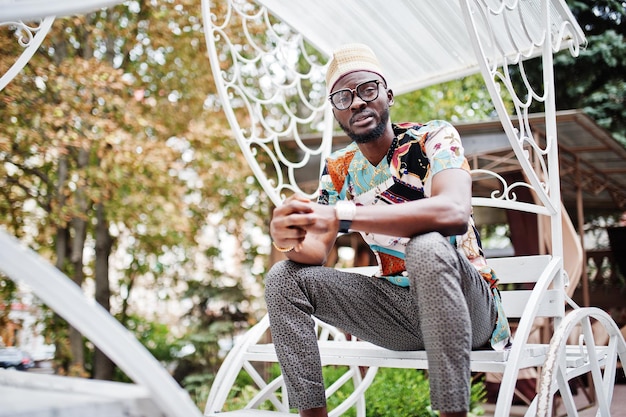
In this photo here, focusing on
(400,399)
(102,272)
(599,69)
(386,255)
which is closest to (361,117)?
(386,255)

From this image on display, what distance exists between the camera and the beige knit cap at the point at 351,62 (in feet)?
7.11

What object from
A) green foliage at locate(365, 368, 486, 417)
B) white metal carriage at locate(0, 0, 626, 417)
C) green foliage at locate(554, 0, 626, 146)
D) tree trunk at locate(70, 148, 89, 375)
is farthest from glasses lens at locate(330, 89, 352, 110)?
green foliage at locate(554, 0, 626, 146)

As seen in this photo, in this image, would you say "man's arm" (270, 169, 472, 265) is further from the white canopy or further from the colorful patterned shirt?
the white canopy

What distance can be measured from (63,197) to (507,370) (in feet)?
22.2

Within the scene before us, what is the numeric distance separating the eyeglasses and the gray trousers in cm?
58

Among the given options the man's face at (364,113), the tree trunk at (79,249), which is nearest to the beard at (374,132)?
the man's face at (364,113)

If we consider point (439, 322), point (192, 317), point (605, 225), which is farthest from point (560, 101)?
point (439, 322)

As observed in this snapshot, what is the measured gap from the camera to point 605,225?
10539mm

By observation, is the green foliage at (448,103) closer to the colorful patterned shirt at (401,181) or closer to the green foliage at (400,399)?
the green foliage at (400,399)

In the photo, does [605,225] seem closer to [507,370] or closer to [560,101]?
[560,101]

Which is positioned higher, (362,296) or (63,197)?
(63,197)

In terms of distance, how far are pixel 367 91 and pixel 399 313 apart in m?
0.74

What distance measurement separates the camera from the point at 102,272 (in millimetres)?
8398

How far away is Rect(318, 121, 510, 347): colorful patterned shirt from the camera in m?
2.00
